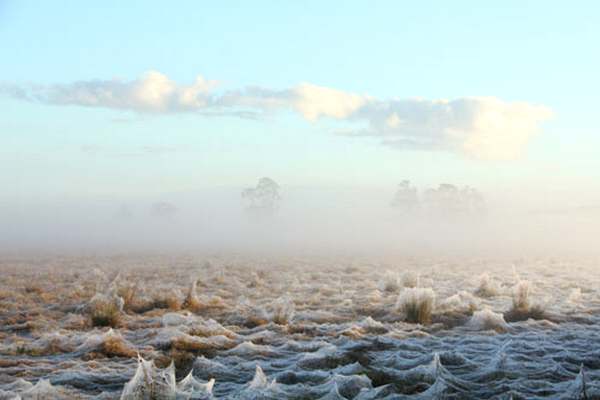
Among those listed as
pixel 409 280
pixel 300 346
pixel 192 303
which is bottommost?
pixel 300 346

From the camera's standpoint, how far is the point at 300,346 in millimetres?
8383

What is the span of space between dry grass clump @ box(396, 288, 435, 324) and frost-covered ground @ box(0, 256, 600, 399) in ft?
0.07

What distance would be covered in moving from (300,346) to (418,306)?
3.06m

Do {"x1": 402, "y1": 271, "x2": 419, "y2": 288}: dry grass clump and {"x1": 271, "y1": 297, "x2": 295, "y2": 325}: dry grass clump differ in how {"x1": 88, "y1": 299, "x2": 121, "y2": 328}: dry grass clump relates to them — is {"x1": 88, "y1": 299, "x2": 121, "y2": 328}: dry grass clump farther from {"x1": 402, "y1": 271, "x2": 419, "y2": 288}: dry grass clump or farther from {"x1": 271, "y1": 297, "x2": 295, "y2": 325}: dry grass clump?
{"x1": 402, "y1": 271, "x2": 419, "y2": 288}: dry grass clump

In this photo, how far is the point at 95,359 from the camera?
7832mm

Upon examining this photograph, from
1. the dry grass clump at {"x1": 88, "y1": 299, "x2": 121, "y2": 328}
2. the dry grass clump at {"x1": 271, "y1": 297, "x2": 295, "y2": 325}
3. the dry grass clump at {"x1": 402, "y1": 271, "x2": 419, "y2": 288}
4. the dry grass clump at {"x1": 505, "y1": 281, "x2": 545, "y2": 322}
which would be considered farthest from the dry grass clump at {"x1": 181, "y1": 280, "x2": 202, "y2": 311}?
the dry grass clump at {"x1": 505, "y1": 281, "x2": 545, "y2": 322}

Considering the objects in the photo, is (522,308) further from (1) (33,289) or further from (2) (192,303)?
(1) (33,289)

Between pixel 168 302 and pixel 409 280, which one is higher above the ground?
pixel 409 280

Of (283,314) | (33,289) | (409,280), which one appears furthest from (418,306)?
(33,289)

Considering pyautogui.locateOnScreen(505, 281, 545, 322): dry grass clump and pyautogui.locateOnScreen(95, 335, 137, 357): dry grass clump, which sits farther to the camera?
pyautogui.locateOnScreen(505, 281, 545, 322): dry grass clump

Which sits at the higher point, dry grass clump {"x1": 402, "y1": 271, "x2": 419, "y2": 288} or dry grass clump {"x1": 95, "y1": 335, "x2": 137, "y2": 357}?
dry grass clump {"x1": 402, "y1": 271, "x2": 419, "y2": 288}

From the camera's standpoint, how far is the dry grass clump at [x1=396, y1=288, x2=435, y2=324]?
10445mm

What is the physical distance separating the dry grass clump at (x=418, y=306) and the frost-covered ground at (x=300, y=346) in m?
0.02

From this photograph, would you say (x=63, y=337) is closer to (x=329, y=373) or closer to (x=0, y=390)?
(x=0, y=390)
